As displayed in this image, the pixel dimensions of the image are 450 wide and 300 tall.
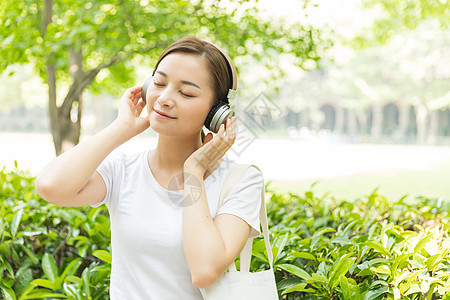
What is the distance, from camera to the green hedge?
5.74 ft

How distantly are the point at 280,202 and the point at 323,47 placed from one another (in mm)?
2469

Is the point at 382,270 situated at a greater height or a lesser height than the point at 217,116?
lesser

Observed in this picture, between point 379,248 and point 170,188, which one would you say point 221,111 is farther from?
point 379,248

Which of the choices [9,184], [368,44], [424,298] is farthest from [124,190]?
[368,44]

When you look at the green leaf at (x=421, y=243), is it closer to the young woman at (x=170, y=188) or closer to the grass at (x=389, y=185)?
the young woman at (x=170, y=188)

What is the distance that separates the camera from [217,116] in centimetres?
145

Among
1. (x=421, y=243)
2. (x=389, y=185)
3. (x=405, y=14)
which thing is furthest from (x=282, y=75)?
(x=389, y=185)

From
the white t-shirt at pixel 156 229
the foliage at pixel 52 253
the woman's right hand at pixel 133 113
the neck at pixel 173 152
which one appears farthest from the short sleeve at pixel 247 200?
the foliage at pixel 52 253

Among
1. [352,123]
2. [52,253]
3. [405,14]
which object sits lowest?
[352,123]

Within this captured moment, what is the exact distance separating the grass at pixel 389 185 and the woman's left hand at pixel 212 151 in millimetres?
11359

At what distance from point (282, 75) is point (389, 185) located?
11270 millimetres

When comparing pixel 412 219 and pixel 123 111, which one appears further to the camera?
pixel 412 219

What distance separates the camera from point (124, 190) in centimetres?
150

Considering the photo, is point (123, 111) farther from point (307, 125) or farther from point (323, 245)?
point (307, 125)
